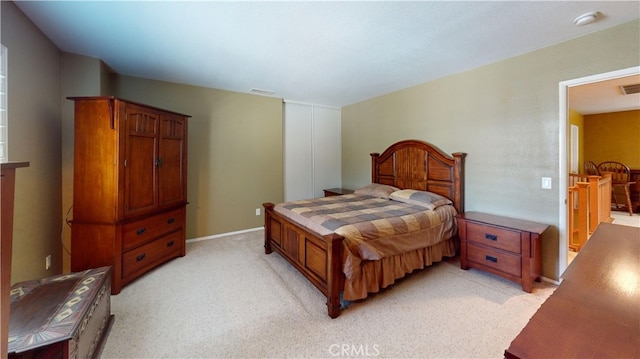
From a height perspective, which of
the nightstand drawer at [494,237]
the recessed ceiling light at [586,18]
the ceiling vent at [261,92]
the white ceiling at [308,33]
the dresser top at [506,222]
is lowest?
the nightstand drawer at [494,237]

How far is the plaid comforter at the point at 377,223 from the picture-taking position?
2.19m

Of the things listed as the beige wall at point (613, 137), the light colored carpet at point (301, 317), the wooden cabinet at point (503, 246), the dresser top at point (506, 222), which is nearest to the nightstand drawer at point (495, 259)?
the wooden cabinet at point (503, 246)

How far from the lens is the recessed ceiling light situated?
1948 millimetres

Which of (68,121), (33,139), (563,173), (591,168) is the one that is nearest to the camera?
(33,139)

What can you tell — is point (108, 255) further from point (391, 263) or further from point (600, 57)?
point (600, 57)

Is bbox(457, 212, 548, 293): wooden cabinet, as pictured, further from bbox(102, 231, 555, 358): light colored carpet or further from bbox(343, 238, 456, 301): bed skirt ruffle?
bbox(343, 238, 456, 301): bed skirt ruffle

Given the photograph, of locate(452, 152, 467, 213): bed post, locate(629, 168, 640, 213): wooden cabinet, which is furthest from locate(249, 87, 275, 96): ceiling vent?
locate(629, 168, 640, 213): wooden cabinet

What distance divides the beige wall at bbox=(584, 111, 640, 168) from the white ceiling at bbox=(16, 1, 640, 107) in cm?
560

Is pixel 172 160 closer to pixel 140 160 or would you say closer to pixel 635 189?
pixel 140 160

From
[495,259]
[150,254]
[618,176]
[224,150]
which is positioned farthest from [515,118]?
[618,176]

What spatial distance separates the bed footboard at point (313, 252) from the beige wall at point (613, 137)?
25.4ft

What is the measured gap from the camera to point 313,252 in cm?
234

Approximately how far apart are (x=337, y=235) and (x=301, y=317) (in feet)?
2.36

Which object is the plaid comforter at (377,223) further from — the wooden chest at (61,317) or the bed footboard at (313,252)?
the wooden chest at (61,317)
